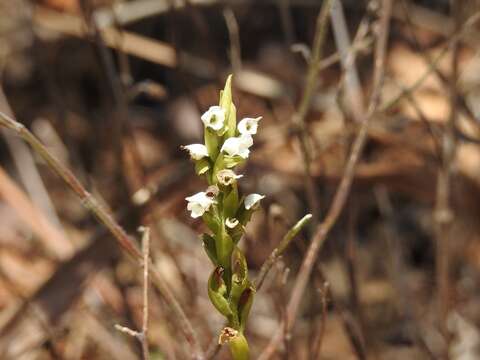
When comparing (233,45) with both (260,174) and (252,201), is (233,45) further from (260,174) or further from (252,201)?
(252,201)

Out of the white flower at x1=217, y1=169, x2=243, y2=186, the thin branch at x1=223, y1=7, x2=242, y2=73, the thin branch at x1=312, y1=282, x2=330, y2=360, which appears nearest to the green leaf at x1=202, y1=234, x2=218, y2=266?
the white flower at x1=217, y1=169, x2=243, y2=186

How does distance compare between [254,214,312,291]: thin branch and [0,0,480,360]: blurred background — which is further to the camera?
[0,0,480,360]: blurred background

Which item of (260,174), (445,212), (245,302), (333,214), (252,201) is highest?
(260,174)

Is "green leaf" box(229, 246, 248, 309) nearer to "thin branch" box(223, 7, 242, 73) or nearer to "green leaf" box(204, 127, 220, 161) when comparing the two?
"green leaf" box(204, 127, 220, 161)

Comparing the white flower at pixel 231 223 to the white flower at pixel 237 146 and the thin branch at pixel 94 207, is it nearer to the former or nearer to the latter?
the white flower at pixel 237 146

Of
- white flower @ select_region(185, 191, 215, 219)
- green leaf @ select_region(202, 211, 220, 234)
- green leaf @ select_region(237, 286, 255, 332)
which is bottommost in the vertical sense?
green leaf @ select_region(237, 286, 255, 332)

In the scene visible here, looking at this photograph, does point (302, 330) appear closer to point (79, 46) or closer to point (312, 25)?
point (312, 25)

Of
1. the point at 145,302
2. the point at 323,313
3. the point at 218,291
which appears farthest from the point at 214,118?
the point at 323,313
